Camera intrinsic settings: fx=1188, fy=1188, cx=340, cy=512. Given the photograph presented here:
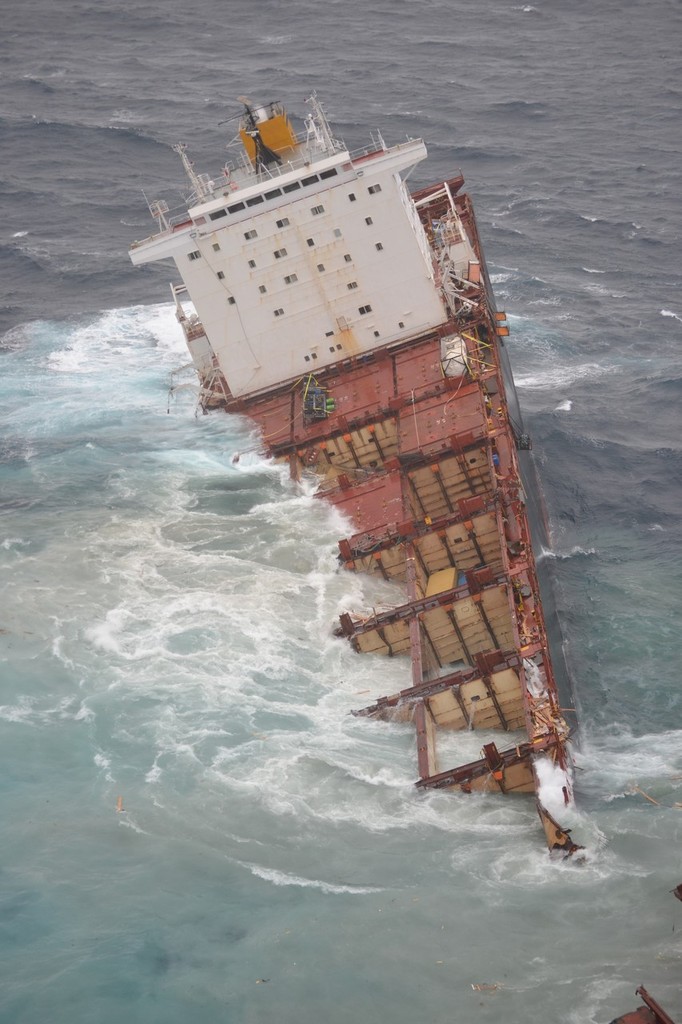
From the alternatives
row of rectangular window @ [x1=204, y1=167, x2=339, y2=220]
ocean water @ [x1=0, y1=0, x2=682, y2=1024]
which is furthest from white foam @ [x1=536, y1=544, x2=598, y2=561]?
row of rectangular window @ [x1=204, y1=167, x2=339, y2=220]

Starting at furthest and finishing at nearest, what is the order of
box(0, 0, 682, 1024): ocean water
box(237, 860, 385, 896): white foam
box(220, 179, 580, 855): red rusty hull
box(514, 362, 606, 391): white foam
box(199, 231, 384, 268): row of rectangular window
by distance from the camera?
box(514, 362, 606, 391): white foam < box(199, 231, 384, 268): row of rectangular window < box(220, 179, 580, 855): red rusty hull < box(237, 860, 385, 896): white foam < box(0, 0, 682, 1024): ocean water

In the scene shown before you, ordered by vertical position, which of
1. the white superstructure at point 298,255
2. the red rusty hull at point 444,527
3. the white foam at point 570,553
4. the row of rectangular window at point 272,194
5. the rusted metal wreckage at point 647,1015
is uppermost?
the row of rectangular window at point 272,194

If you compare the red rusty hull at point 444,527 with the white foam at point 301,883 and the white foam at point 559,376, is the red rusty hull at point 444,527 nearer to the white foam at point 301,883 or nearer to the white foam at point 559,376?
the white foam at point 301,883

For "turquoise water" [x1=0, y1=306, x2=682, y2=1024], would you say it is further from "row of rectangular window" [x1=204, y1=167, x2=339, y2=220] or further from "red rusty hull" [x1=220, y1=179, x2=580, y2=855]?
"row of rectangular window" [x1=204, y1=167, x2=339, y2=220]

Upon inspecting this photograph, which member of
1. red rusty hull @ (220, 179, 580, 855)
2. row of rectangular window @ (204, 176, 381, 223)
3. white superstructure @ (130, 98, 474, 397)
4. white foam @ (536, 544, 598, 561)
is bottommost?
white foam @ (536, 544, 598, 561)

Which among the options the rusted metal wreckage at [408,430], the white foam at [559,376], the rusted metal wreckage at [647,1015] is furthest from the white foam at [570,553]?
the rusted metal wreckage at [647,1015]

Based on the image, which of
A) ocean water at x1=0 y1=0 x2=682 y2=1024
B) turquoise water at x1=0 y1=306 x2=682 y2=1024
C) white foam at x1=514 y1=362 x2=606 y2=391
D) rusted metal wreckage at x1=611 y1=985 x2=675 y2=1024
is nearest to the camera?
rusted metal wreckage at x1=611 y1=985 x2=675 y2=1024

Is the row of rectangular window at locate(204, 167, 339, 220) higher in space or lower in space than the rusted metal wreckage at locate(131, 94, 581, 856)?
higher
